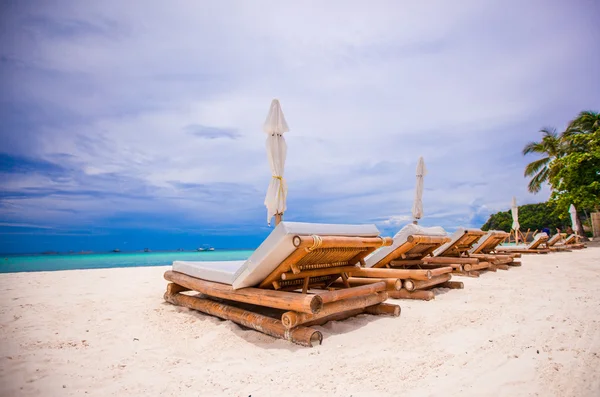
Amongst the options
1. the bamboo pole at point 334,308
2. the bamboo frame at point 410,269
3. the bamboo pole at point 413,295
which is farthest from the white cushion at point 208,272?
the bamboo pole at point 413,295

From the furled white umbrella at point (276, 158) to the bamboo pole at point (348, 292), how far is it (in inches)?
81.2

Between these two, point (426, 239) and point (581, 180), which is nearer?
point (426, 239)

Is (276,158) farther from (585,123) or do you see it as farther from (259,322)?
(585,123)

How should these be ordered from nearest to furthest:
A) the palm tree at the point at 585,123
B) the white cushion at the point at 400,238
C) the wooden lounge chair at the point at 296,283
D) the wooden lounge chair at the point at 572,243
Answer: the wooden lounge chair at the point at 296,283
the white cushion at the point at 400,238
the wooden lounge chair at the point at 572,243
the palm tree at the point at 585,123

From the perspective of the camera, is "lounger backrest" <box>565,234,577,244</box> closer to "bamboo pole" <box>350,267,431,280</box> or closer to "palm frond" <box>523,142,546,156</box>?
"palm frond" <box>523,142,546,156</box>

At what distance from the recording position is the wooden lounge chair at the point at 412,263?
5645 mm

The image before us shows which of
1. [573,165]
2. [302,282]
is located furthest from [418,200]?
[573,165]

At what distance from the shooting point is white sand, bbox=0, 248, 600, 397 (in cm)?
240

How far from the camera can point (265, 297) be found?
11.7 ft

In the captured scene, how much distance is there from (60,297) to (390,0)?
1006 centimetres

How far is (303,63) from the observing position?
13.2 meters

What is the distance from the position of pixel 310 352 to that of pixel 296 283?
1134 millimetres

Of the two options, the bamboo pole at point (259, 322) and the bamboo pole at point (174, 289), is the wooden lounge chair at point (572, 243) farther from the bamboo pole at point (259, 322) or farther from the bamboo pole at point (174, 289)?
the bamboo pole at point (174, 289)

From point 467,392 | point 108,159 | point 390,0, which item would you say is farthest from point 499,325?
point 108,159
